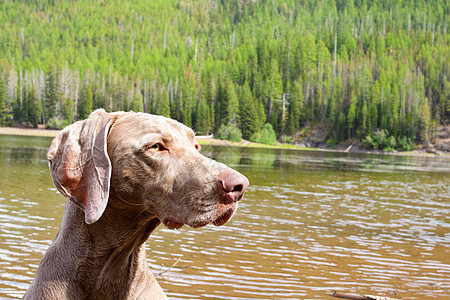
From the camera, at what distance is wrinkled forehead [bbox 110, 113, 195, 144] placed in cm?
308

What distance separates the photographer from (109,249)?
3.12 meters

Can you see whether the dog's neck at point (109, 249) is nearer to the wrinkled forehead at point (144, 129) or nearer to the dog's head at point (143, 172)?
the dog's head at point (143, 172)

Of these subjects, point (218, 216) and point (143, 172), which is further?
point (143, 172)

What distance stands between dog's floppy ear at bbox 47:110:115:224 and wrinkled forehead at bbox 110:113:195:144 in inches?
6.0

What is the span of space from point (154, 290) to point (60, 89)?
126 m

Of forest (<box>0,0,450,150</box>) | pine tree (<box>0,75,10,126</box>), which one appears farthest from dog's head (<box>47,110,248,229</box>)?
pine tree (<box>0,75,10,126</box>)

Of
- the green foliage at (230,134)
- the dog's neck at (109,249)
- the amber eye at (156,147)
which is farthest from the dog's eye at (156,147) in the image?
the green foliage at (230,134)

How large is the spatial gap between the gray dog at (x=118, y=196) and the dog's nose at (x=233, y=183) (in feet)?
0.06

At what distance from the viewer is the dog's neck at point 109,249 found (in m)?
3.09

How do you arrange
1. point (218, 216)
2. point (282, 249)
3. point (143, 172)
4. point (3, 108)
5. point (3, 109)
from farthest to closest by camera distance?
point (3, 108) → point (3, 109) → point (282, 249) → point (143, 172) → point (218, 216)

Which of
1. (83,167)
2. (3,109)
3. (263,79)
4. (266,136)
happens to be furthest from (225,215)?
(263,79)

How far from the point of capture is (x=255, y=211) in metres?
16.8

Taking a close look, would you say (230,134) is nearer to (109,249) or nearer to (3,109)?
(3,109)

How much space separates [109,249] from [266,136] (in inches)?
4245
